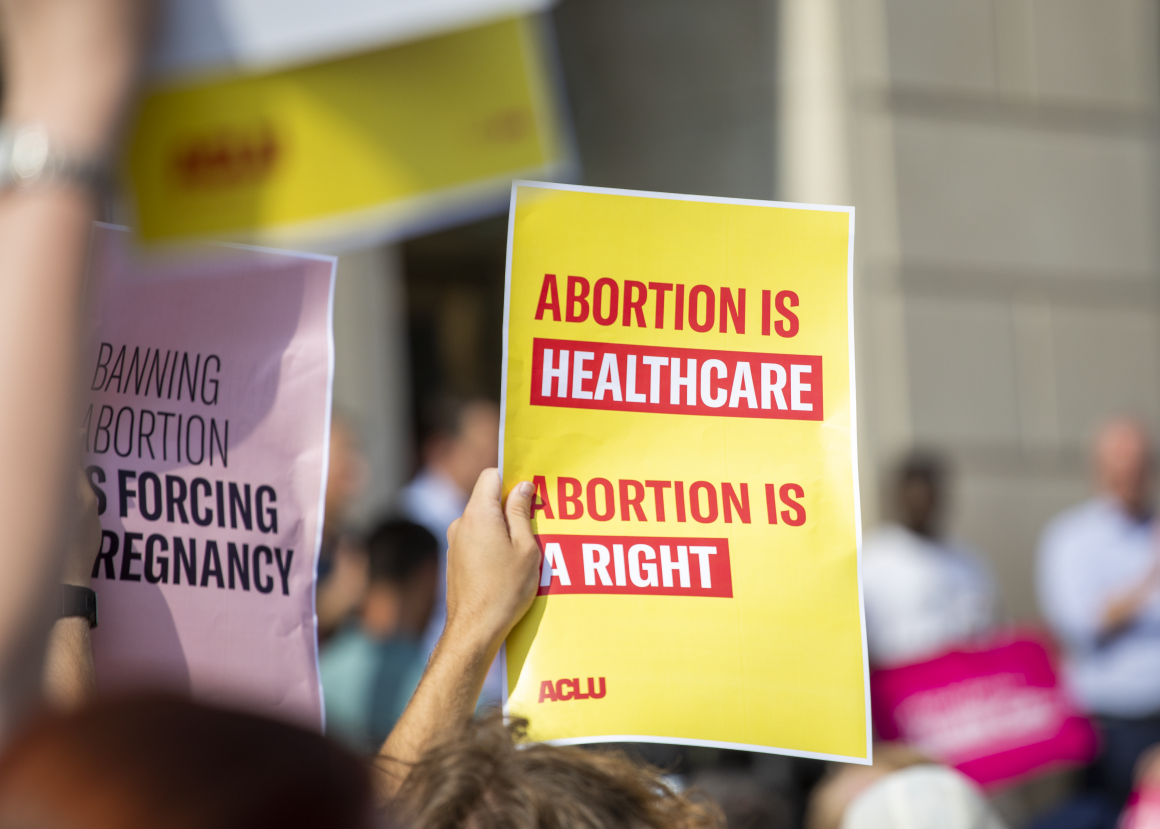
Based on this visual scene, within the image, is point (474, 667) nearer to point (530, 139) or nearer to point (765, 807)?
point (530, 139)

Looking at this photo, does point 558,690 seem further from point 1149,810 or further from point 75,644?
point 1149,810

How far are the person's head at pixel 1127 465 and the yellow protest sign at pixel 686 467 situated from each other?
4.76 meters

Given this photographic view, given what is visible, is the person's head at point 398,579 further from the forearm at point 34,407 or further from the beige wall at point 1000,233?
the forearm at point 34,407

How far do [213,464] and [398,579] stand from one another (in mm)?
2588

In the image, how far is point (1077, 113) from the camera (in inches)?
334

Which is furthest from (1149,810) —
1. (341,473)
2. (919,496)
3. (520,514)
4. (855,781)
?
(919,496)

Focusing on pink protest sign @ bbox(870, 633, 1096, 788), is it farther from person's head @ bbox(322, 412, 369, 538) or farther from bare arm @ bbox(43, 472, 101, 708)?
bare arm @ bbox(43, 472, 101, 708)

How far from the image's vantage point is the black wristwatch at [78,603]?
167 centimetres

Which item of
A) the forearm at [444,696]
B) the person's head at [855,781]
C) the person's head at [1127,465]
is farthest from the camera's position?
the person's head at [1127,465]

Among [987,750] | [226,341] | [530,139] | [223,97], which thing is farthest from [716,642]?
[987,750]

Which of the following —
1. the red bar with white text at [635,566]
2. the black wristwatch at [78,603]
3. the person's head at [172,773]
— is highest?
the red bar with white text at [635,566]

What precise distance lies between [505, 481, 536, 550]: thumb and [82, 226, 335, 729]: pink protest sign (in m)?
0.41

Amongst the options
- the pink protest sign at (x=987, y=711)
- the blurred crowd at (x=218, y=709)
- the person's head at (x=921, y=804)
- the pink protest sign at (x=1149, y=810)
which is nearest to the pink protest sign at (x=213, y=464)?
the blurred crowd at (x=218, y=709)

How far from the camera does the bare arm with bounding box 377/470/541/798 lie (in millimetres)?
1796
